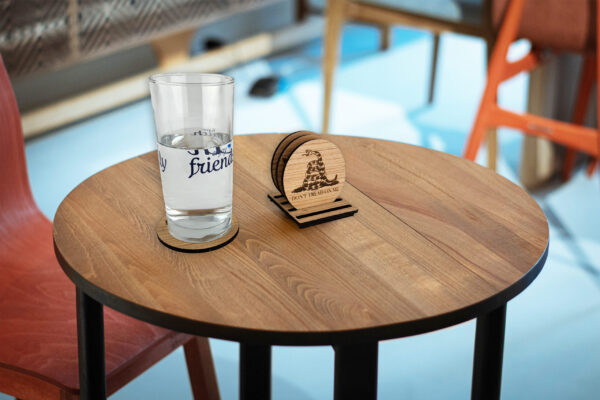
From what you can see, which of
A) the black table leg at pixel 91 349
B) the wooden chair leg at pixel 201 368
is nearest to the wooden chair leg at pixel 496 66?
the wooden chair leg at pixel 201 368

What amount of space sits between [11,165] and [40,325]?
0.32m

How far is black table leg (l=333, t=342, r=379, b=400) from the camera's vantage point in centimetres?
74

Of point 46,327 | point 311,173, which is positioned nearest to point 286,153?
point 311,173

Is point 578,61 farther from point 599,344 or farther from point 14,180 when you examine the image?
point 14,180

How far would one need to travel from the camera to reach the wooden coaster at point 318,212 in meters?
0.80

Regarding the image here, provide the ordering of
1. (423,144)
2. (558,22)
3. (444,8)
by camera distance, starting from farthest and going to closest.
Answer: (423,144)
(444,8)
(558,22)

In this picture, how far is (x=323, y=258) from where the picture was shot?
0.74 metres

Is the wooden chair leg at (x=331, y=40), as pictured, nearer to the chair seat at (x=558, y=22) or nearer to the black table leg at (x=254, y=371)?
the chair seat at (x=558, y=22)

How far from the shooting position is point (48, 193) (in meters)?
2.18

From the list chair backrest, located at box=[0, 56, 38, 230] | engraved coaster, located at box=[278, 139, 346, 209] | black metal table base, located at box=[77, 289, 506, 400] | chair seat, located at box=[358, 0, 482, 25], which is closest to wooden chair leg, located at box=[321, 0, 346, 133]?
chair seat, located at box=[358, 0, 482, 25]

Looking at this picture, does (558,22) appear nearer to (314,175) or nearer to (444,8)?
(444,8)

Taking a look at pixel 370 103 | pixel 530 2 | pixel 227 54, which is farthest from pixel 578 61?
pixel 227 54

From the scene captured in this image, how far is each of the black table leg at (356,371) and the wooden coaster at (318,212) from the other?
152mm

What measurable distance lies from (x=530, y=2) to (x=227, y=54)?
1813 millimetres
